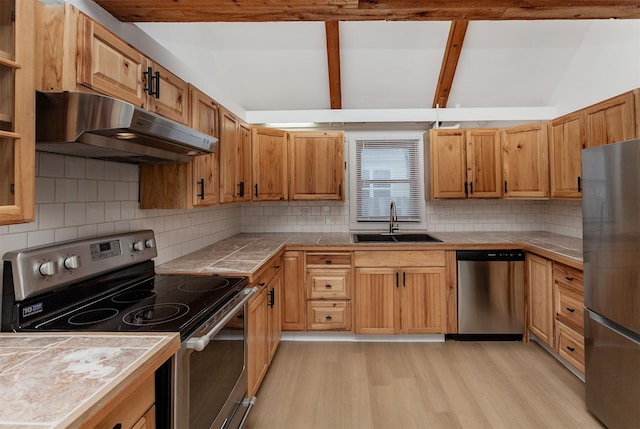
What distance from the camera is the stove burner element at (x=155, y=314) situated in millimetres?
1249

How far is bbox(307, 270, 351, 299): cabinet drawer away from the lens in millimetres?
3148

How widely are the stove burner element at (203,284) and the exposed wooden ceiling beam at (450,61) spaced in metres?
3.06

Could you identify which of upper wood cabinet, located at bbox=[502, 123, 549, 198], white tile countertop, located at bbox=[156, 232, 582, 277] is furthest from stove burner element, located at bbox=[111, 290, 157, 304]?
upper wood cabinet, located at bbox=[502, 123, 549, 198]

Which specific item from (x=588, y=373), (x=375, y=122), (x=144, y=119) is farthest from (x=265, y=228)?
(x=588, y=373)

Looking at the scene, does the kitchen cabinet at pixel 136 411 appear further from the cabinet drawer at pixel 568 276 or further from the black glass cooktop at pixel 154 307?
the cabinet drawer at pixel 568 276

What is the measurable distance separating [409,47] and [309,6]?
6.37 ft

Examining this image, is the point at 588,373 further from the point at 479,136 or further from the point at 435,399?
the point at 479,136

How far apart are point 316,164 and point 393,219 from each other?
1.10m

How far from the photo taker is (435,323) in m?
3.11

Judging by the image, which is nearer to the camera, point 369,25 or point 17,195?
point 17,195

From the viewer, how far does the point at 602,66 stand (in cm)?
297

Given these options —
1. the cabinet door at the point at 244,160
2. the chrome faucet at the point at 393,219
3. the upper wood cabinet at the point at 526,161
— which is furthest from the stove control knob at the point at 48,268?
the upper wood cabinet at the point at 526,161

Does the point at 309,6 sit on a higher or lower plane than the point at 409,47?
lower

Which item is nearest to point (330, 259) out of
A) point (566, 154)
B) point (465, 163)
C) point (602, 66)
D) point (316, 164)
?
point (316, 164)
